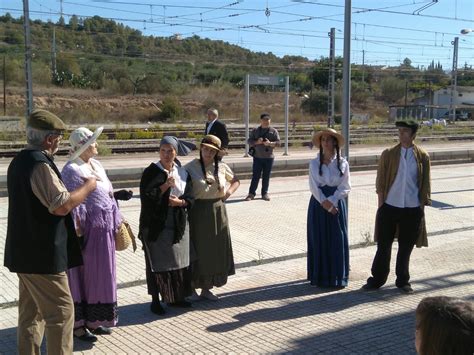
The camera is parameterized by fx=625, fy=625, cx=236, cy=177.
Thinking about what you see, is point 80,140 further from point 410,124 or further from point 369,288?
point 369,288

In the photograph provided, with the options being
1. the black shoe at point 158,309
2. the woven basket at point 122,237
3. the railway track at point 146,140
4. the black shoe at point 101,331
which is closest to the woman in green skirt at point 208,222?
the black shoe at point 158,309

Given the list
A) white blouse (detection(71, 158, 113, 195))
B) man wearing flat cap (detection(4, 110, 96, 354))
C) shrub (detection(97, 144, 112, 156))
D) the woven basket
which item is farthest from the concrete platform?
shrub (detection(97, 144, 112, 156))

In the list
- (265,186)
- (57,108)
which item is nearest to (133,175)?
(265,186)

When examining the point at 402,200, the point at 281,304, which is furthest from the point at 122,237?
the point at 402,200

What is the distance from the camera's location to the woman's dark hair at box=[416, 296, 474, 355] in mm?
1845

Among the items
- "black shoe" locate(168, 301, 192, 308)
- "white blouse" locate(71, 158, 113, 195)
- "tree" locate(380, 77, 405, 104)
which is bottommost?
"black shoe" locate(168, 301, 192, 308)

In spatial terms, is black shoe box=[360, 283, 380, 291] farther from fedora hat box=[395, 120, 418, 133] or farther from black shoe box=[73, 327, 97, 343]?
black shoe box=[73, 327, 97, 343]

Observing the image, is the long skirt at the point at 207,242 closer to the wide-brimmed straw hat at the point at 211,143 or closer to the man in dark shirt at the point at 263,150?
the wide-brimmed straw hat at the point at 211,143

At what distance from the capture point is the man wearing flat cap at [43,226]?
404 cm

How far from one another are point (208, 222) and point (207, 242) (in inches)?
7.8

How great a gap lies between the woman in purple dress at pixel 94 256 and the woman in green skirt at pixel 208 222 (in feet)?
3.70

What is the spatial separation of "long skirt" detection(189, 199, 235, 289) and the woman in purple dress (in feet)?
3.71

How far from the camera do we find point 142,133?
3083 centimetres

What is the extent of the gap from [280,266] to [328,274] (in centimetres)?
116
